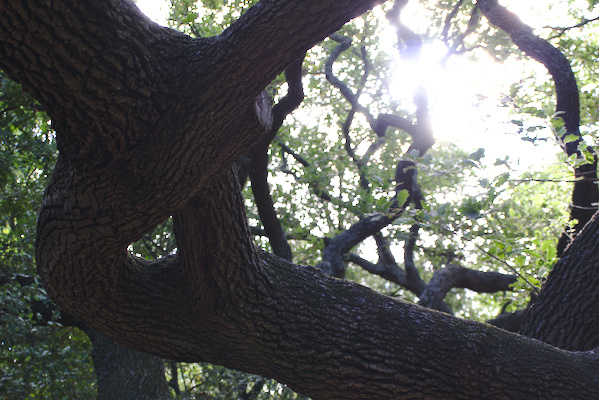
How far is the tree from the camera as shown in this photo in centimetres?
196

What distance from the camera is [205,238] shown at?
106 inches

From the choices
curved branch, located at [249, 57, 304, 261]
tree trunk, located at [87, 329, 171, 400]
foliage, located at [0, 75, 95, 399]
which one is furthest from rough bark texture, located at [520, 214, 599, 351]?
foliage, located at [0, 75, 95, 399]

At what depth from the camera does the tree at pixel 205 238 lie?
196 centimetres

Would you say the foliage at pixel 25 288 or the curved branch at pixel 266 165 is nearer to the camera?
the curved branch at pixel 266 165

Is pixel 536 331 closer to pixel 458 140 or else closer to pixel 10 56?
pixel 10 56

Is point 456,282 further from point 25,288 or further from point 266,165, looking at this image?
point 25,288

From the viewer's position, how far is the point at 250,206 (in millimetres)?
9508

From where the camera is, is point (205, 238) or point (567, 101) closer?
point (205, 238)

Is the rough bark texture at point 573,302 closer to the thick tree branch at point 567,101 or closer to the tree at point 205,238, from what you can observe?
the tree at point 205,238

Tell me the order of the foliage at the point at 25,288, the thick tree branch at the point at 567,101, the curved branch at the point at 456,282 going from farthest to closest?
the curved branch at the point at 456,282 < the foliage at the point at 25,288 < the thick tree branch at the point at 567,101

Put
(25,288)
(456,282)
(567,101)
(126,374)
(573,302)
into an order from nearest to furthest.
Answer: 1. (573,302)
2. (567,101)
3. (25,288)
4. (126,374)
5. (456,282)

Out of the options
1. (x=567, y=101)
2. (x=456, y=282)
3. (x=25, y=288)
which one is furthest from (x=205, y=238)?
(x=456, y=282)

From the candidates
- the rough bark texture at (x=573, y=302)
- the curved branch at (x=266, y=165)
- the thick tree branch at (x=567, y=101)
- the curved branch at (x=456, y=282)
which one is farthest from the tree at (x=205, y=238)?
the curved branch at (x=456, y=282)

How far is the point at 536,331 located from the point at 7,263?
5817 mm
